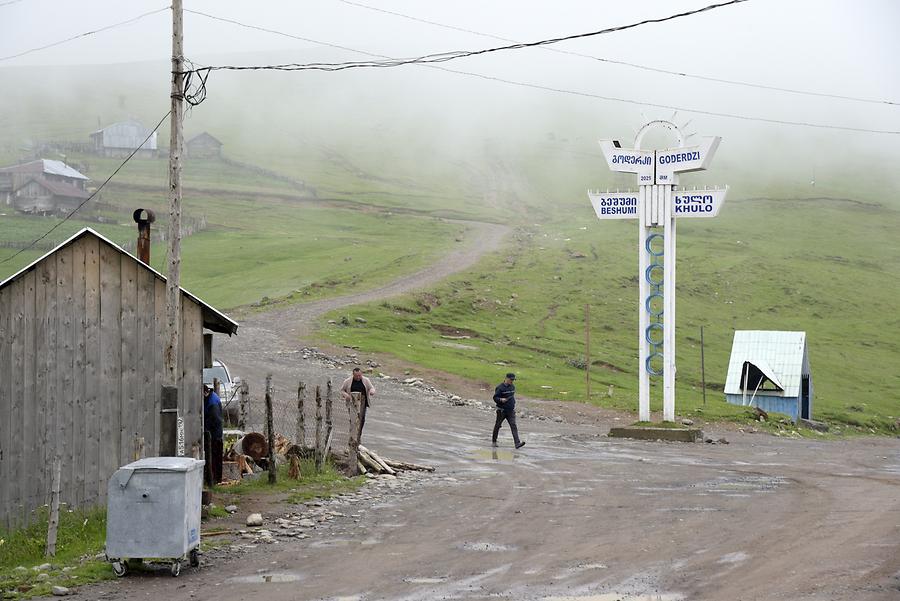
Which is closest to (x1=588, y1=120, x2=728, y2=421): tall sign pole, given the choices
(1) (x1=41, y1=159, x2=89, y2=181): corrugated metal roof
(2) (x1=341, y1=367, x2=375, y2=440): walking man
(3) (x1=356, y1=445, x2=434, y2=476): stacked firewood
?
(2) (x1=341, y1=367, x2=375, y2=440): walking man

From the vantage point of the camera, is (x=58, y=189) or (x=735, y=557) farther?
(x=58, y=189)

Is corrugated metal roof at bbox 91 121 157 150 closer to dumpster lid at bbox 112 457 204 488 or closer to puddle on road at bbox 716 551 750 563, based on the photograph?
dumpster lid at bbox 112 457 204 488

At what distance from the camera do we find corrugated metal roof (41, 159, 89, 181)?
125125 mm

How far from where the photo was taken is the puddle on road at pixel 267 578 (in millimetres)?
13883

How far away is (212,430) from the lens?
21484mm

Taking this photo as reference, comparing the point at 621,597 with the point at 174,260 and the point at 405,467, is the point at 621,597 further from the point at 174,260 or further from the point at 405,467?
the point at 405,467

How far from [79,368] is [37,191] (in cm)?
10920

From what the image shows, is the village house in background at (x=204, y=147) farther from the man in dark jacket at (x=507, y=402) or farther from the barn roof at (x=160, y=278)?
the barn roof at (x=160, y=278)

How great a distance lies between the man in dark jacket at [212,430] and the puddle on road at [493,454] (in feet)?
28.7

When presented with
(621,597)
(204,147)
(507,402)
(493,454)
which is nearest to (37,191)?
(204,147)

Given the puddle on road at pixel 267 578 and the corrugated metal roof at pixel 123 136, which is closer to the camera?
the puddle on road at pixel 267 578

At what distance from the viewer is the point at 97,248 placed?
739 inches

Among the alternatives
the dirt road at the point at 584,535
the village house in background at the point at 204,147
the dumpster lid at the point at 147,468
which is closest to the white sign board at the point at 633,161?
the dirt road at the point at 584,535

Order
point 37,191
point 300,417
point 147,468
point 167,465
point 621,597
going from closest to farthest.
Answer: point 621,597 → point 147,468 → point 167,465 → point 300,417 → point 37,191
